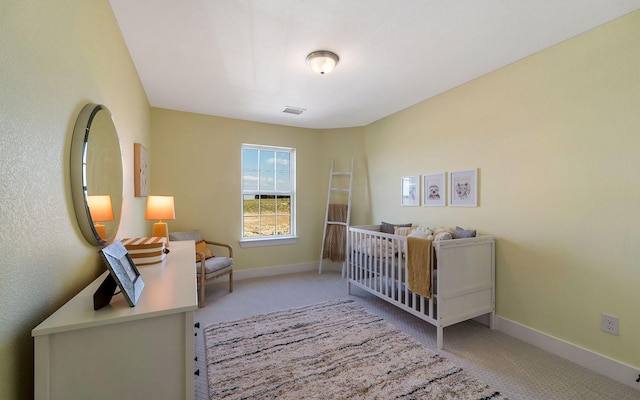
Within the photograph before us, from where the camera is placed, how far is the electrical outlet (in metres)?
1.78

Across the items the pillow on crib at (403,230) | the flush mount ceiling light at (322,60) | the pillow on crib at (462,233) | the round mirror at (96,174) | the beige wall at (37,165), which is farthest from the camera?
the pillow on crib at (403,230)

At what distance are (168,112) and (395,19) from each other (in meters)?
3.07

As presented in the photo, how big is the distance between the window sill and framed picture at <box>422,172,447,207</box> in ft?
6.97

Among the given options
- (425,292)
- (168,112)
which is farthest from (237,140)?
(425,292)

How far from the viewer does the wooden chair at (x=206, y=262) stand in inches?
117

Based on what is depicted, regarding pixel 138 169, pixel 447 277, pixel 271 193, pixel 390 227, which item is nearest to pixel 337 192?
pixel 271 193

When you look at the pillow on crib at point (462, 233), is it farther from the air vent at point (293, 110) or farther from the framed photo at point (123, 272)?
the framed photo at point (123, 272)

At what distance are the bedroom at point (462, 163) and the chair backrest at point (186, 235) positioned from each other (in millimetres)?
242

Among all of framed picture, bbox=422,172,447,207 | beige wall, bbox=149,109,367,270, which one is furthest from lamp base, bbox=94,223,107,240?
framed picture, bbox=422,172,447,207

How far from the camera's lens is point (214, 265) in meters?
3.16

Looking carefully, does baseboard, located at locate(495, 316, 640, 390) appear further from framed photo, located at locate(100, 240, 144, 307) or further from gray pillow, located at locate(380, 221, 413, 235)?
framed photo, located at locate(100, 240, 144, 307)

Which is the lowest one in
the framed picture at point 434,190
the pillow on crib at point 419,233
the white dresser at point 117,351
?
the white dresser at point 117,351

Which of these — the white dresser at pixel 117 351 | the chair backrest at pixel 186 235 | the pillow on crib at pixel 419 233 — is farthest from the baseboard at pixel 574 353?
the chair backrest at pixel 186 235

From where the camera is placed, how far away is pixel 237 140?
3.93 metres
